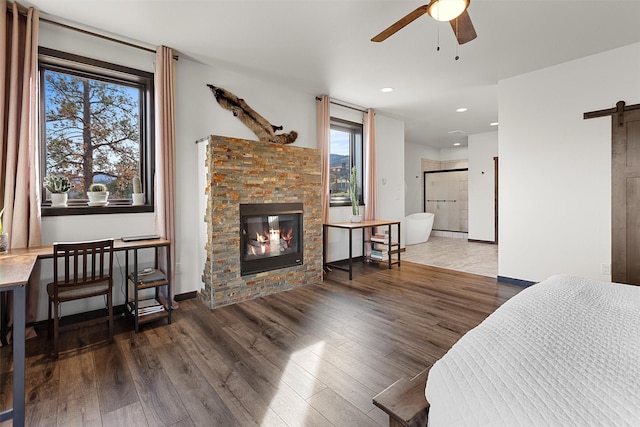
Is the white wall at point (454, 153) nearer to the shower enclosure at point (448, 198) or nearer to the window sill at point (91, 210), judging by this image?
the shower enclosure at point (448, 198)

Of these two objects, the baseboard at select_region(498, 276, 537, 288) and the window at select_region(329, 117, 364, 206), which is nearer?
the baseboard at select_region(498, 276, 537, 288)

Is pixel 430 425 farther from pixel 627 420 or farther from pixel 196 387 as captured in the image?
pixel 196 387

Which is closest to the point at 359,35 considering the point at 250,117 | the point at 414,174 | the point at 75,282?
the point at 250,117

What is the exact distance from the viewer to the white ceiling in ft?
8.09

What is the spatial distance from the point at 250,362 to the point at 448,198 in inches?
313

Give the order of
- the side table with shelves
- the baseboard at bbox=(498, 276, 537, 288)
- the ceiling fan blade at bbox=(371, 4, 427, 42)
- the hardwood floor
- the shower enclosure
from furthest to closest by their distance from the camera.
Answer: the shower enclosure < the baseboard at bbox=(498, 276, 537, 288) < the side table with shelves < the ceiling fan blade at bbox=(371, 4, 427, 42) < the hardwood floor

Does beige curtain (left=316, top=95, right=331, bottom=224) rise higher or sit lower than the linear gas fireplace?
higher

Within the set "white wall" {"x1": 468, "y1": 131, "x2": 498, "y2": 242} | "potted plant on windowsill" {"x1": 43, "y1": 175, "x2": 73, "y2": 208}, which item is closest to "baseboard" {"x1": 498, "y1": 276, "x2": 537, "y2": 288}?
"white wall" {"x1": 468, "y1": 131, "x2": 498, "y2": 242}

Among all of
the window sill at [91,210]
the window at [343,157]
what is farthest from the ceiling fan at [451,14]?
the window at [343,157]

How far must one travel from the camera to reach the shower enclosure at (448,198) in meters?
8.53

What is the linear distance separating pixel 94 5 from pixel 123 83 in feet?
2.55

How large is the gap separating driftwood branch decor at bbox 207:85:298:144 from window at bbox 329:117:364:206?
3.40 feet

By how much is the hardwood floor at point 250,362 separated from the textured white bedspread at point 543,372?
875 mm

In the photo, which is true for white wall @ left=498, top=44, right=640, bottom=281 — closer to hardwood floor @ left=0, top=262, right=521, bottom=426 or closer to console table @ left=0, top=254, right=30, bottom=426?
hardwood floor @ left=0, top=262, right=521, bottom=426
